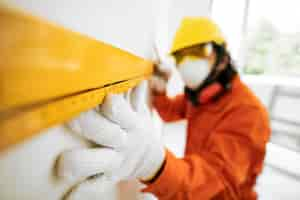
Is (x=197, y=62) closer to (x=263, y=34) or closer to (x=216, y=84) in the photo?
(x=216, y=84)

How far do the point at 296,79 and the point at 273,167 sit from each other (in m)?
0.84

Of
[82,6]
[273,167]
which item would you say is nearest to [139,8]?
[82,6]

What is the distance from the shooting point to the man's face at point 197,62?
1.07 meters

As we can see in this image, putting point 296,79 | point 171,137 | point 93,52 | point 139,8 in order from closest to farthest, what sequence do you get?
point 93,52 < point 139,8 < point 171,137 < point 296,79

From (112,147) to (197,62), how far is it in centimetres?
73

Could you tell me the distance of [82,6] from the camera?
0.36m

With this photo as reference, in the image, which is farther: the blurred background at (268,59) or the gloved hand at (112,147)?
the blurred background at (268,59)

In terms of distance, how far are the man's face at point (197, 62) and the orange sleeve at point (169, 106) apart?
419 mm

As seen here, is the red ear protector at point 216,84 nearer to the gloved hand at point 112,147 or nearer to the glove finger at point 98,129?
the gloved hand at point 112,147

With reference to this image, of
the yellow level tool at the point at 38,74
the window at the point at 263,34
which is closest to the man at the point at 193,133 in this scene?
the yellow level tool at the point at 38,74

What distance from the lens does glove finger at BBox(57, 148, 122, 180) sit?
35 centimetres

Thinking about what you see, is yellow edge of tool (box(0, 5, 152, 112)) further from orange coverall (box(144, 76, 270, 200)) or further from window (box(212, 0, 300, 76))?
window (box(212, 0, 300, 76))

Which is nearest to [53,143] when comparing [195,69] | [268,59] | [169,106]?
[195,69]

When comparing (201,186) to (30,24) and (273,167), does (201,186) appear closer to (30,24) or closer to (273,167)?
(30,24)
